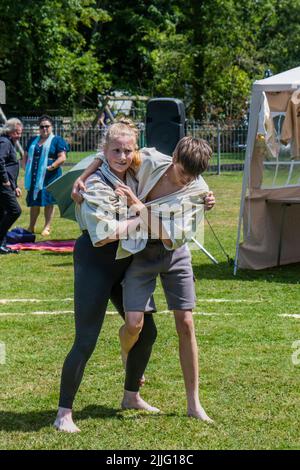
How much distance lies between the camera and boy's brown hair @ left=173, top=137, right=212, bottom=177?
4.72m

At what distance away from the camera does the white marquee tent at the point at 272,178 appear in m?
9.84

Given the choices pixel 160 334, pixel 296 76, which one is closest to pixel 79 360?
pixel 160 334

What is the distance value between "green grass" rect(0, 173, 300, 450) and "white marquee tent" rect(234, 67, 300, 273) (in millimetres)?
632

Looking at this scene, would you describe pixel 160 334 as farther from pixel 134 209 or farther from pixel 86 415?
pixel 134 209

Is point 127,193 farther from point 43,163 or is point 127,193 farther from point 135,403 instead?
point 43,163

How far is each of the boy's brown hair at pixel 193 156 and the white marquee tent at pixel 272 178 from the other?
5050 mm

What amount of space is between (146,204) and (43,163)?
9389 millimetres

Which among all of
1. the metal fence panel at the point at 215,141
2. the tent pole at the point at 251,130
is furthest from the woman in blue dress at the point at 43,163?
the metal fence panel at the point at 215,141

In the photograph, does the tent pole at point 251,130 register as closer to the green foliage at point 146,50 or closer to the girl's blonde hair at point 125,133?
the girl's blonde hair at point 125,133

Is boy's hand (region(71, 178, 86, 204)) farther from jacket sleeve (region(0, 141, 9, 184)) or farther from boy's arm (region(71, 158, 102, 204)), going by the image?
jacket sleeve (region(0, 141, 9, 184))

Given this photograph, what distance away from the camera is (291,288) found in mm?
9508

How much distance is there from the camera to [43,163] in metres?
14.0

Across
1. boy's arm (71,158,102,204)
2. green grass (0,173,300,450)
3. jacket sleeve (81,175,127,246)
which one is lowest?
green grass (0,173,300,450)

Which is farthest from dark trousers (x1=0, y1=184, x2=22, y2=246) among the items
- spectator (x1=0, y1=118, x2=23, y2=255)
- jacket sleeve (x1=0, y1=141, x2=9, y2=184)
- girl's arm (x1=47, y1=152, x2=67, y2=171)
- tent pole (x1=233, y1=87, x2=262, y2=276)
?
tent pole (x1=233, y1=87, x2=262, y2=276)
